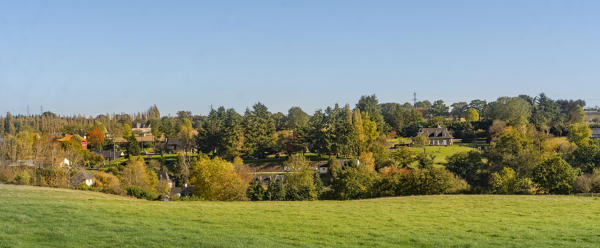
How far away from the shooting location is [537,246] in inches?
574

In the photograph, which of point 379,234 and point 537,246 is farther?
point 379,234

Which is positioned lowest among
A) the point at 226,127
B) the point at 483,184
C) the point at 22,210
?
the point at 483,184

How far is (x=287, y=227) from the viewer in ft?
58.4

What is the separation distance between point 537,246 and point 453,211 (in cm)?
1080

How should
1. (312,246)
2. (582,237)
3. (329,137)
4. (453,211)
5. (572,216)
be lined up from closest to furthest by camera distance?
(312,246) → (582,237) → (572,216) → (453,211) → (329,137)

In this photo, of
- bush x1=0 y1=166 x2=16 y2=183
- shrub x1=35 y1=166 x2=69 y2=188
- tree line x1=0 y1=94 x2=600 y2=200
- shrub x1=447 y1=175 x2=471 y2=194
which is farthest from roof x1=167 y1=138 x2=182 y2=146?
shrub x1=447 y1=175 x2=471 y2=194

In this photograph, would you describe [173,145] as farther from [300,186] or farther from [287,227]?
[287,227]

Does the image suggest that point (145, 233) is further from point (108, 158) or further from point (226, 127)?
point (108, 158)

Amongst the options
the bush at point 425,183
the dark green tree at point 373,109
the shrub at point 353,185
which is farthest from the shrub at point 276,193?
the dark green tree at point 373,109

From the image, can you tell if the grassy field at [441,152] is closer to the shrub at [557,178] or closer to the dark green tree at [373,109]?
the dark green tree at [373,109]

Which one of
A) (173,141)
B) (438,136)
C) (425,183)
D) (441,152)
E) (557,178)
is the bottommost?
(425,183)

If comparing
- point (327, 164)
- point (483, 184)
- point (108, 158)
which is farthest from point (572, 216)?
point (108, 158)

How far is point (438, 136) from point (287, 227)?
86.6 meters

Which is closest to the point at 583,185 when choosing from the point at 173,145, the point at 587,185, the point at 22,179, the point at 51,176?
the point at 587,185
